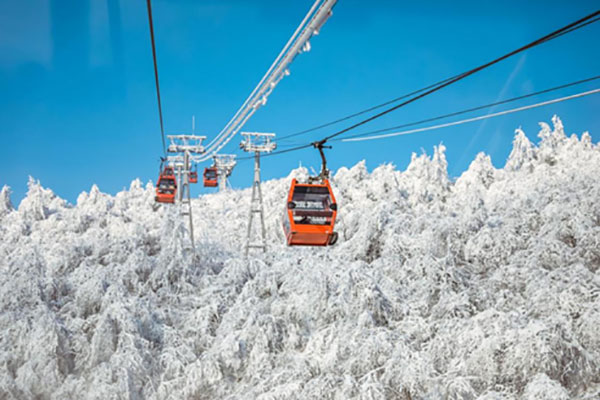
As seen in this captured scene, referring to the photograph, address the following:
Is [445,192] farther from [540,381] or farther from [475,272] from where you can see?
[540,381]

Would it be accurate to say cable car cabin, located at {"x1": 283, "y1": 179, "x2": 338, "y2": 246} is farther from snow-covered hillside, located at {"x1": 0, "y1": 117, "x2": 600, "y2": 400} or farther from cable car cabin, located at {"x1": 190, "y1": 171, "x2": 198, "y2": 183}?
cable car cabin, located at {"x1": 190, "y1": 171, "x2": 198, "y2": 183}

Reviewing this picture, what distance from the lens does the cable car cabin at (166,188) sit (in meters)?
26.2

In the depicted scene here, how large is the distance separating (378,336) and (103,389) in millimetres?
8856

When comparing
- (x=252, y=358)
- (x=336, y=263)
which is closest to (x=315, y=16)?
(x=252, y=358)

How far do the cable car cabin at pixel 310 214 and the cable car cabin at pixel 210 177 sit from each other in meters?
21.1

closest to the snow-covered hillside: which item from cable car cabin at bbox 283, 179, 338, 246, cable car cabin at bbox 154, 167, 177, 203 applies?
cable car cabin at bbox 154, 167, 177, 203

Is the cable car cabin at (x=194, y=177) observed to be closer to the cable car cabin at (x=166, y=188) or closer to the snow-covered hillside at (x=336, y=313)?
the cable car cabin at (x=166, y=188)

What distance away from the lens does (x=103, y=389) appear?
628 inches

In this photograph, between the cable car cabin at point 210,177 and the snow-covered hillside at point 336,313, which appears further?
the cable car cabin at point 210,177

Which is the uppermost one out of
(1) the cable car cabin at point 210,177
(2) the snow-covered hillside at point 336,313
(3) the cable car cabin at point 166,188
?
(1) the cable car cabin at point 210,177

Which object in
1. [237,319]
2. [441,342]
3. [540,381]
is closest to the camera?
[540,381]

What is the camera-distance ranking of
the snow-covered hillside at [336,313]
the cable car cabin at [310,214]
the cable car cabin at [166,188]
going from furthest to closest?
the cable car cabin at [166,188]
the snow-covered hillside at [336,313]
the cable car cabin at [310,214]

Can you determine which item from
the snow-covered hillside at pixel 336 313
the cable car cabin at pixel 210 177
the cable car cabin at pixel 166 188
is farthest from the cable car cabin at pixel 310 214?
the cable car cabin at pixel 210 177

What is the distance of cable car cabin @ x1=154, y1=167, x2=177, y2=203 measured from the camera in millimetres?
26203
